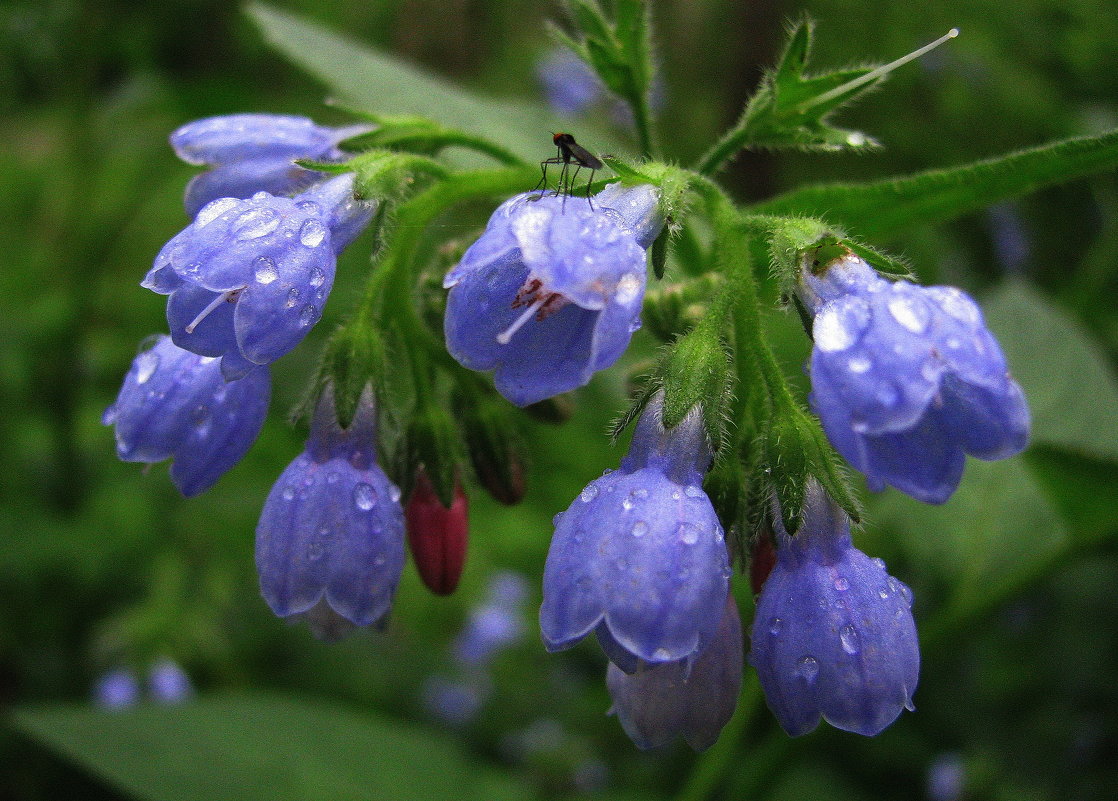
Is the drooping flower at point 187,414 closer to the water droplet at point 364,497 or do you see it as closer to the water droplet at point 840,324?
the water droplet at point 364,497

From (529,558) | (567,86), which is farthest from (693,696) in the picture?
(567,86)

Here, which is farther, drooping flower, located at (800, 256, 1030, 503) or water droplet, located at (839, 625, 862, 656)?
water droplet, located at (839, 625, 862, 656)

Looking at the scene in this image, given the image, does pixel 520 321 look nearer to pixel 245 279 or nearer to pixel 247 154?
pixel 245 279

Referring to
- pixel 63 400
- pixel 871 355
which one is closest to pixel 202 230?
pixel 871 355

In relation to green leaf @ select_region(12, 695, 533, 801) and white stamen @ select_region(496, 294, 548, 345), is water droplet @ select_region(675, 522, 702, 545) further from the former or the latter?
green leaf @ select_region(12, 695, 533, 801)

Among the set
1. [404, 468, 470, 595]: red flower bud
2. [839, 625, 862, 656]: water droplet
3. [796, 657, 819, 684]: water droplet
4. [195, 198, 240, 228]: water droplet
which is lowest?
[404, 468, 470, 595]: red flower bud

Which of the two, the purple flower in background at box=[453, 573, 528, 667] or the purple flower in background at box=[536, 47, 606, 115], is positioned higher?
the purple flower in background at box=[536, 47, 606, 115]

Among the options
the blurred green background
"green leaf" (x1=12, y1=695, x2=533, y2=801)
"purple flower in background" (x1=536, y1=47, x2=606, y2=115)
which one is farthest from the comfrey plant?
"purple flower in background" (x1=536, y1=47, x2=606, y2=115)

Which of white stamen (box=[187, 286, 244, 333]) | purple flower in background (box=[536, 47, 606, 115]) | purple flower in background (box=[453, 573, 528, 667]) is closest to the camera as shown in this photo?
white stamen (box=[187, 286, 244, 333])

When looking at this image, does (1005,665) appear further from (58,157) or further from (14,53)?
(58,157)
